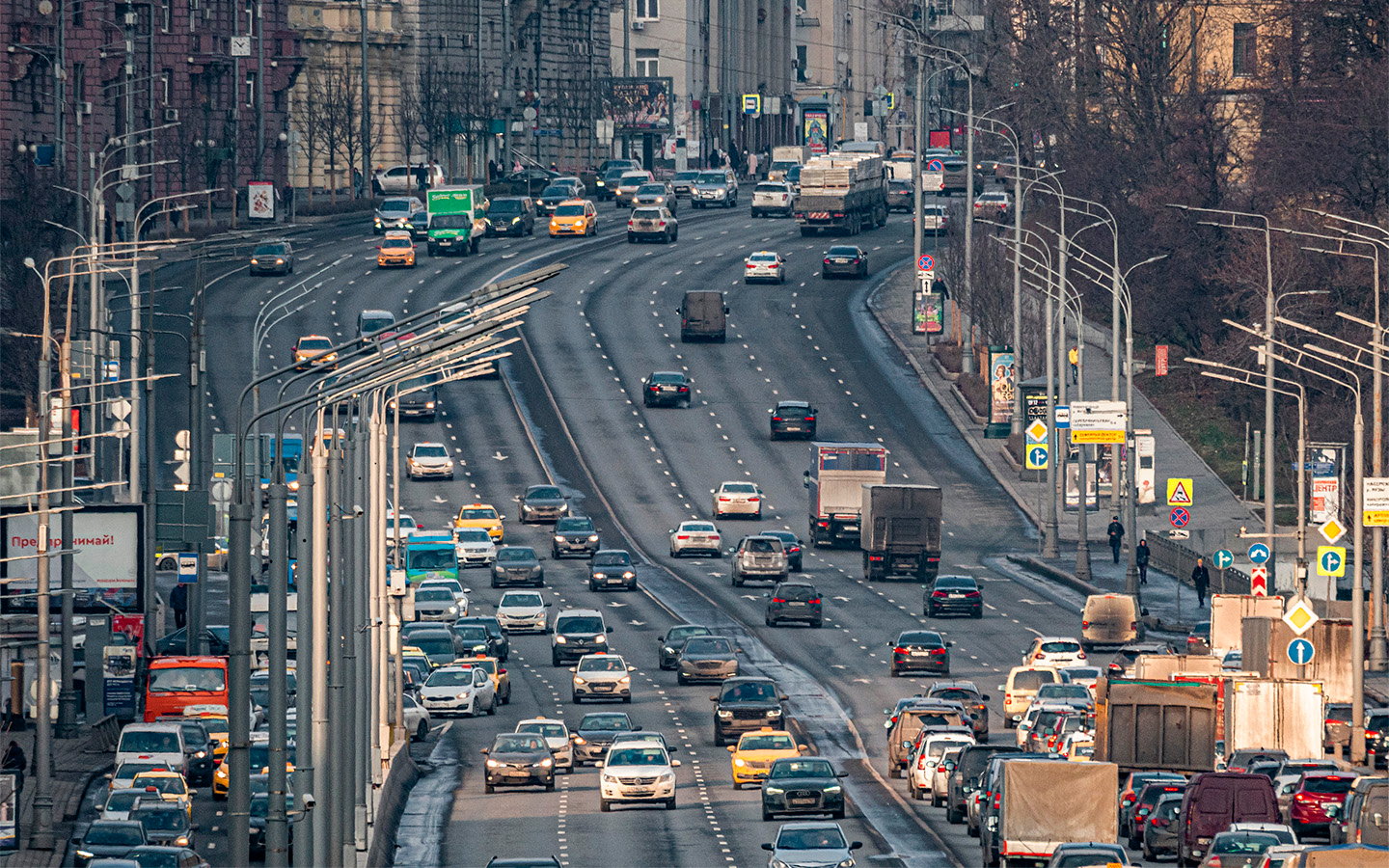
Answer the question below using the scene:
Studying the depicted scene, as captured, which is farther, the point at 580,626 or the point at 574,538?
the point at 574,538

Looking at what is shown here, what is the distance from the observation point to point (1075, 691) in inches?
2173

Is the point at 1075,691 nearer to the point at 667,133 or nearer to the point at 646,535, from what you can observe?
the point at 646,535

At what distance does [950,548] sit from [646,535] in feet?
31.0

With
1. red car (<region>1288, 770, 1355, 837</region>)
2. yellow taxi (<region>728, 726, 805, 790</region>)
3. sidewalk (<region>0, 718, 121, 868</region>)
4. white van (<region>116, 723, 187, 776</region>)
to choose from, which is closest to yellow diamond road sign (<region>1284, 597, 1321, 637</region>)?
yellow taxi (<region>728, 726, 805, 790</region>)

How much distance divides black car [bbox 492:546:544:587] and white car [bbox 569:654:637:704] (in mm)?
16875

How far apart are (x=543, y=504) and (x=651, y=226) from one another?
1906 inches

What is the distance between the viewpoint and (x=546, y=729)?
51.5 m

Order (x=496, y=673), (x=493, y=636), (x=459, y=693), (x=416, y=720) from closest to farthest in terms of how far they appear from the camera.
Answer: (x=416, y=720)
(x=459, y=693)
(x=496, y=673)
(x=493, y=636)

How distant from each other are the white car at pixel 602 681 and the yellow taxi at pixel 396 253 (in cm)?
6510

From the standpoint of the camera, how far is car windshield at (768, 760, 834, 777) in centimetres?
4559

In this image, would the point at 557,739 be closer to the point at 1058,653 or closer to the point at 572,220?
the point at 1058,653

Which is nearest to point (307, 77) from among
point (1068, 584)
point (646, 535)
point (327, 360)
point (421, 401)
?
point (421, 401)

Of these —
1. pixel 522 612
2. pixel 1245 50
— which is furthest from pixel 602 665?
pixel 1245 50

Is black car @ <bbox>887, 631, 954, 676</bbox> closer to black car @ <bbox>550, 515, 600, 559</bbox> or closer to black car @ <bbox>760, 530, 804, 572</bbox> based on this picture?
black car @ <bbox>760, 530, 804, 572</bbox>
